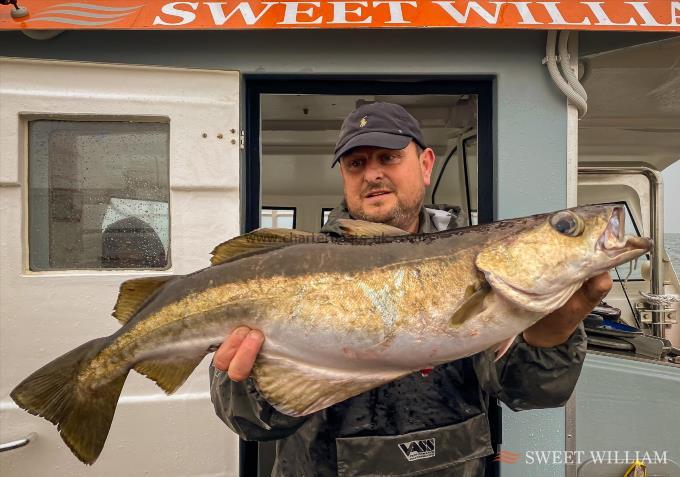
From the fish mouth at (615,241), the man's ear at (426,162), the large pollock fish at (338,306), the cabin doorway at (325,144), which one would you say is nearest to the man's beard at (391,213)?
the man's ear at (426,162)

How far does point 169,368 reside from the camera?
6.15 feet

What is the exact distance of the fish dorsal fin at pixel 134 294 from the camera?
6.33ft

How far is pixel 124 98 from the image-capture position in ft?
10.1

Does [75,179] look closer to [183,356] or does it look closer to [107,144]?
[107,144]

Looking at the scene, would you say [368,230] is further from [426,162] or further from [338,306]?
[426,162]

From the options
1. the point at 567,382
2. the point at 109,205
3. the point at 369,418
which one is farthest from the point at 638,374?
the point at 109,205

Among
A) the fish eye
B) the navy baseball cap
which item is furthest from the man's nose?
the fish eye

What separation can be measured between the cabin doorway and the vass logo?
1180mm

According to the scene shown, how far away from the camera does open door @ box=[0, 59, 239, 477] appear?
2.96 meters

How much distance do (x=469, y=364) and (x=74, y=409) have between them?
1.74 meters

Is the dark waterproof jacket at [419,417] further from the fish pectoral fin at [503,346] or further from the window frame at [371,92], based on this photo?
the window frame at [371,92]

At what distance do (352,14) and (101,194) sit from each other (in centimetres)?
201

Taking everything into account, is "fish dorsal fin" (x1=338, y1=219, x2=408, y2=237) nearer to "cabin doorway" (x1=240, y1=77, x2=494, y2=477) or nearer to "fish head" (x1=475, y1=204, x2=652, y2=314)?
"fish head" (x1=475, y1=204, x2=652, y2=314)

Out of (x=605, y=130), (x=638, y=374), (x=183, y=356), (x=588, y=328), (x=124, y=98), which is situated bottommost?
(x=638, y=374)
